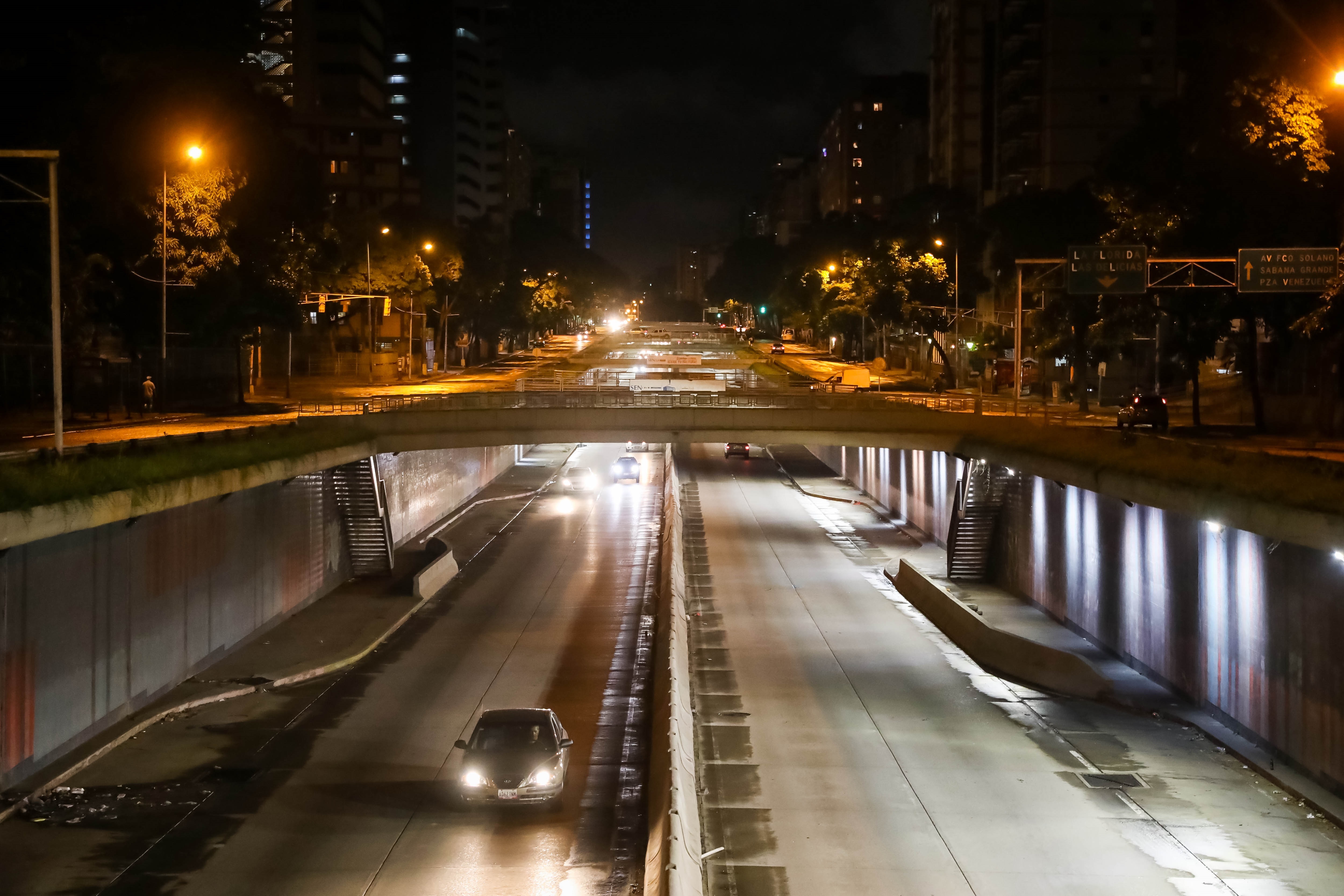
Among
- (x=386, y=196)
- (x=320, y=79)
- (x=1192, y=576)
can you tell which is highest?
(x=320, y=79)

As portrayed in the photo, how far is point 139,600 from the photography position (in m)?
29.9

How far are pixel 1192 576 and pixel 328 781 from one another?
63.3 ft

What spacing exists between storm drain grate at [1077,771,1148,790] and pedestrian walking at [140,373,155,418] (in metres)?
42.0

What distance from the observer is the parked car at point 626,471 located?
82625 mm

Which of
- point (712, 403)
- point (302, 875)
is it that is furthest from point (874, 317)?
point (302, 875)

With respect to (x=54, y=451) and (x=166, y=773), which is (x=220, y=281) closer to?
(x=54, y=451)

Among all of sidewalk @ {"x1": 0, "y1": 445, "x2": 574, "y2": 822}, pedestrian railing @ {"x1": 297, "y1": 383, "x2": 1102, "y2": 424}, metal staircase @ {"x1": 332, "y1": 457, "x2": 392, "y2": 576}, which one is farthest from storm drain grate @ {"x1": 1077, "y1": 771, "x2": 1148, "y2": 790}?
metal staircase @ {"x1": 332, "y1": 457, "x2": 392, "y2": 576}

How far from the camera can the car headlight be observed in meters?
22.7

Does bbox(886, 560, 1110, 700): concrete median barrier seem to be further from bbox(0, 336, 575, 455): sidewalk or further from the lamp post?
the lamp post

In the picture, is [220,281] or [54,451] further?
[220,281]

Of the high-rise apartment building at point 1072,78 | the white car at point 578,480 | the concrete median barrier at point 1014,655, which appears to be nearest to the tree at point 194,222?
the white car at point 578,480

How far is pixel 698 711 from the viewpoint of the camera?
98.7 feet

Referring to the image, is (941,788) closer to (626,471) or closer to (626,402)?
(626,402)

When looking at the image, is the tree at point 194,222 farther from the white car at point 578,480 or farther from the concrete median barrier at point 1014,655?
the concrete median barrier at point 1014,655
